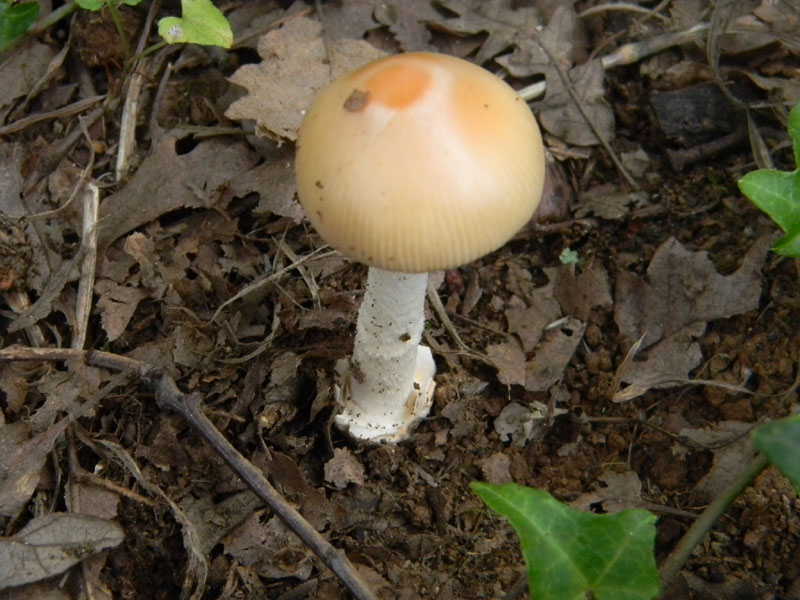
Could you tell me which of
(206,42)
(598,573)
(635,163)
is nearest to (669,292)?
(635,163)

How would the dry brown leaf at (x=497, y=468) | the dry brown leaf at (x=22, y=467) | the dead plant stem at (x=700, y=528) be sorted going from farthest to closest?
the dry brown leaf at (x=497, y=468)
the dry brown leaf at (x=22, y=467)
the dead plant stem at (x=700, y=528)

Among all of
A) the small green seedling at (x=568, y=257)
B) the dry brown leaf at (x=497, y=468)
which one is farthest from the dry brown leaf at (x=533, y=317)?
the dry brown leaf at (x=497, y=468)

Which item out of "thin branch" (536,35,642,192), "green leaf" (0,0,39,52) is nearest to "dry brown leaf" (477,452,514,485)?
"thin branch" (536,35,642,192)

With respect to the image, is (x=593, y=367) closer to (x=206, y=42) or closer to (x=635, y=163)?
(x=635, y=163)

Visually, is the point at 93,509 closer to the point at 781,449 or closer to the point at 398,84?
the point at 398,84

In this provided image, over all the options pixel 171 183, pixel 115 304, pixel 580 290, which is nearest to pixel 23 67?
pixel 171 183

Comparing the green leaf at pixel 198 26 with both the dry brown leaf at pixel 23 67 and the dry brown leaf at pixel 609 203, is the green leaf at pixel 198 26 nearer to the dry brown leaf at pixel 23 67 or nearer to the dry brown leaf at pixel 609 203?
the dry brown leaf at pixel 23 67
